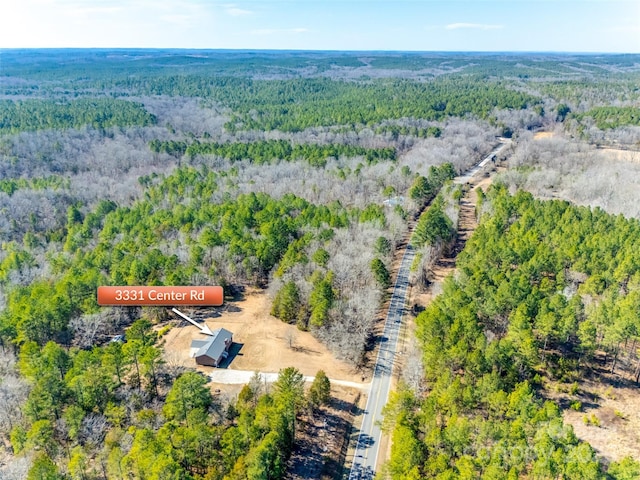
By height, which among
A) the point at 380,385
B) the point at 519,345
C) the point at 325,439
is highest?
the point at 519,345

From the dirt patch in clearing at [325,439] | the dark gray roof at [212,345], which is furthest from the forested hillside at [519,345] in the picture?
the dark gray roof at [212,345]

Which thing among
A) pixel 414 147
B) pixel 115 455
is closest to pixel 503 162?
pixel 414 147

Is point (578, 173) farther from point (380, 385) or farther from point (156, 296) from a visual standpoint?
point (156, 296)

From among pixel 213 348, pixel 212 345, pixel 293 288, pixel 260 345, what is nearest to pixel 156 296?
pixel 212 345

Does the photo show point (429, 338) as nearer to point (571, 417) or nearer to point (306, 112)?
point (571, 417)

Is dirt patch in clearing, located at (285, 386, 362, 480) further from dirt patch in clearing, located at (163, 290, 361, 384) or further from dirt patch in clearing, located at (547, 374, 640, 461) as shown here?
dirt patch in clearing, located at (547, 374, 640, 461)

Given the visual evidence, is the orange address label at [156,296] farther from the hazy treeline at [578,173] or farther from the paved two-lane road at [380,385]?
the hazy treeline at [578,173]

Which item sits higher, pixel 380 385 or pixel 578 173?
pixel 578 173
